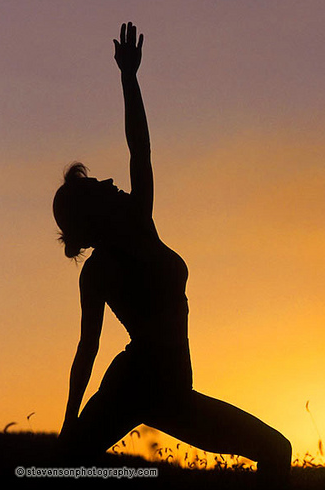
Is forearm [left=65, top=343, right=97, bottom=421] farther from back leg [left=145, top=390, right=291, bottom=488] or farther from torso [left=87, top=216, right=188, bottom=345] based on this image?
back leg [left=145, top=390, right=291, bottom=488]

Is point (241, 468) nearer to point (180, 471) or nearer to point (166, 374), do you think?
point (180, 471)

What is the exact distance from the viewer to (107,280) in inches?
206

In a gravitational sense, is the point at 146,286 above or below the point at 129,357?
above

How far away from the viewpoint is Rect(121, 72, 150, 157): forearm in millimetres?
5184

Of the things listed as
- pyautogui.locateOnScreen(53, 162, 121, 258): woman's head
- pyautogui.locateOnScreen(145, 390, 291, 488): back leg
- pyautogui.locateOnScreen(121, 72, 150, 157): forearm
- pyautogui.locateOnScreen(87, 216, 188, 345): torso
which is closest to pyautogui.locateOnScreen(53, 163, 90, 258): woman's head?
pyautogui.locateOnScreen(53, 162, 121, 258): woman's head

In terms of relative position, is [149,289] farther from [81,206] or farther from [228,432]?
[228,432]

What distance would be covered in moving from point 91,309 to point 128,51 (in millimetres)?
1835

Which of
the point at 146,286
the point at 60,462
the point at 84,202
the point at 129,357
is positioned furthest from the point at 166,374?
the point at 84,202

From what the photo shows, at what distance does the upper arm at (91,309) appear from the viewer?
5273 millimetres

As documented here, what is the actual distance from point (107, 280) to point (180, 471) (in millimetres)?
2693

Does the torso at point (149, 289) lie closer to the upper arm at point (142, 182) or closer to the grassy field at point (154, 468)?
the upper arm at point (142, 182)

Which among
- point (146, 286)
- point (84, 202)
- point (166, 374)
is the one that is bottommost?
point (166, 374)

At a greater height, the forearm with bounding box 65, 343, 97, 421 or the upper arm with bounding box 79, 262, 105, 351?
the upper arm with bounding box 79, 262, 105, 351

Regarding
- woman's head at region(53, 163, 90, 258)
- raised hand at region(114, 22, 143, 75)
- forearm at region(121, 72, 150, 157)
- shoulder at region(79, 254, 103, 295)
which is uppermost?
raised hand at region(114, 22, 143, 75)
